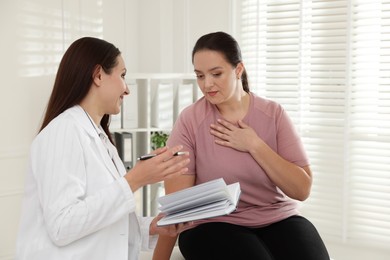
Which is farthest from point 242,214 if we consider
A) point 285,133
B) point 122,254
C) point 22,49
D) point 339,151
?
point 22,49

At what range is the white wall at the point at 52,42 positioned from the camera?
10.5 feet

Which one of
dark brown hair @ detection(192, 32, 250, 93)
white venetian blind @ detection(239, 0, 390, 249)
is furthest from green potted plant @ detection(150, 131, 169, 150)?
dark brown hair @ detection(192, 32, 250, 93)

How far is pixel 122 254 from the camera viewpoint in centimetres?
158

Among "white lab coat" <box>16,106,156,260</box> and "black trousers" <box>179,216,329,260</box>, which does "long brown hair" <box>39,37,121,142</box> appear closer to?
"white lab coat" <box>16,106,156,260</box>

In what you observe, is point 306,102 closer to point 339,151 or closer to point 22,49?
point 339,151

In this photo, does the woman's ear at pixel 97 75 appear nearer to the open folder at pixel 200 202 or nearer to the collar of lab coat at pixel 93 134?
the collar of lab coat at pixel 93 134

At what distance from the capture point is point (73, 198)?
141cm

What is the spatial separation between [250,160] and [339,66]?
1408 mm

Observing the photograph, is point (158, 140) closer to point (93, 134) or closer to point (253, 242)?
point (253, 242)

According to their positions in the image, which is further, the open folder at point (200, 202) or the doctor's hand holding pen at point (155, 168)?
the open folder at point (200, 202)

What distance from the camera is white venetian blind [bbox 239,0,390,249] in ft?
10.4

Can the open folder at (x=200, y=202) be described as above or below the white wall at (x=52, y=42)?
below

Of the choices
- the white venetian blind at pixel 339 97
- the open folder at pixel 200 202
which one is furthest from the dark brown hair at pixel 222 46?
the white venetian blind at pixel 339 97

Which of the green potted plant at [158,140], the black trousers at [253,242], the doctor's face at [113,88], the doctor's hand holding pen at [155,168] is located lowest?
the black trousers at [253,242]
